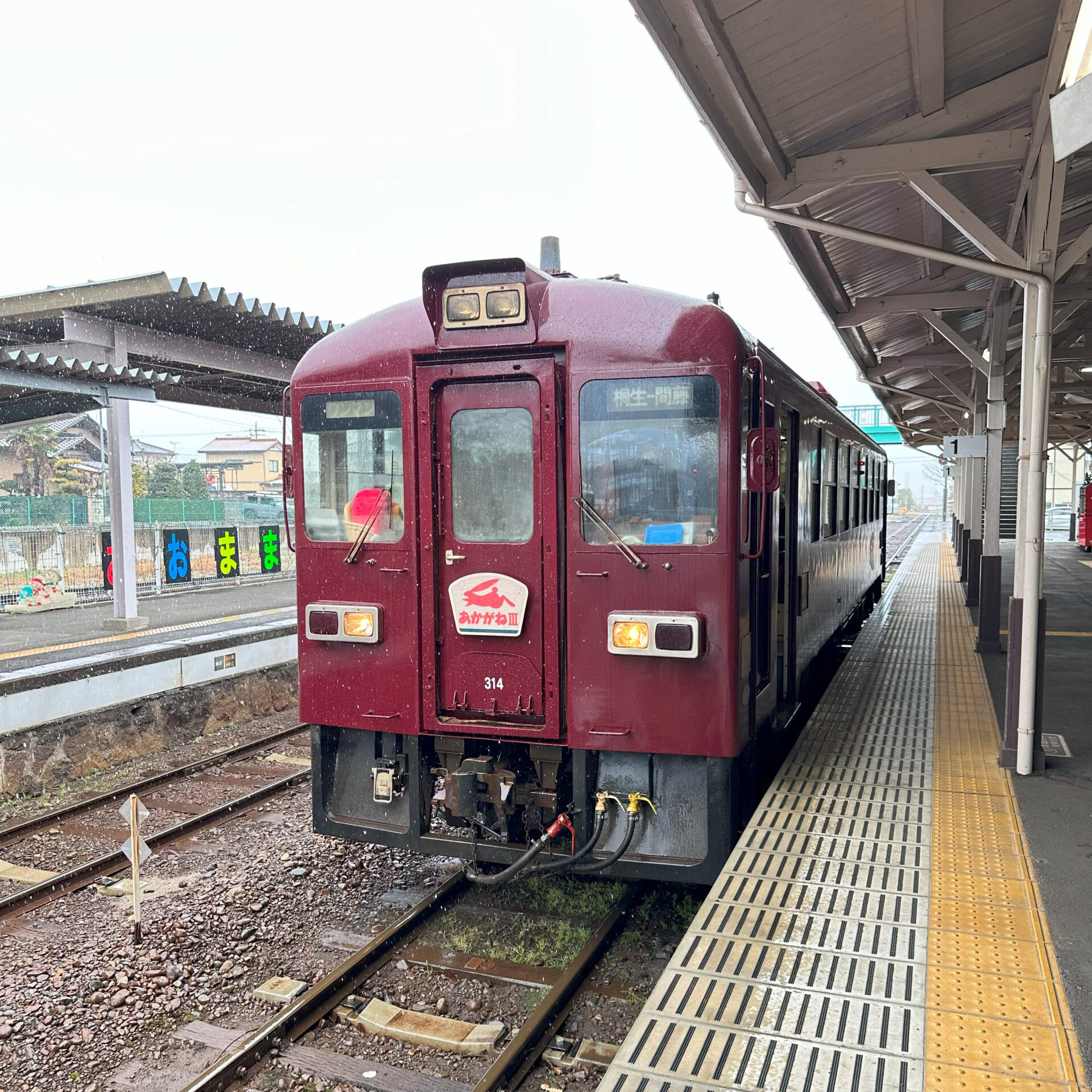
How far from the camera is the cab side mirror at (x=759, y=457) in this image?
4355 millimetres

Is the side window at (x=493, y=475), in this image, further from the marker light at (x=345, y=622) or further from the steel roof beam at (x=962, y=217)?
the steel roof beam at (x=962, y=217)

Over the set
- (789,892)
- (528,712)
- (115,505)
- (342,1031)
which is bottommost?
(342,1031)

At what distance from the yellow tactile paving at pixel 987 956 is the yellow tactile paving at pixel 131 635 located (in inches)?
380

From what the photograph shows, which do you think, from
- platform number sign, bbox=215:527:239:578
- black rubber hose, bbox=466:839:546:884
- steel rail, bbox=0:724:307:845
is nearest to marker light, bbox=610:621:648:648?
black rubber hose, bbox=466:839:546:884

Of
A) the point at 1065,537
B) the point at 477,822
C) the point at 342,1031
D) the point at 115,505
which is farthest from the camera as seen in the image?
the point at 1065,537

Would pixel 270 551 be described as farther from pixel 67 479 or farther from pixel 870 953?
pixel 67 479

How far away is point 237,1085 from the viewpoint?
11.8ft

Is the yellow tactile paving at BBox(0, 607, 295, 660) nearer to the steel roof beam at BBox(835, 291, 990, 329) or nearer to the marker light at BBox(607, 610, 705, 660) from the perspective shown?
the marker light at BBox(607, 610, 705, 660)

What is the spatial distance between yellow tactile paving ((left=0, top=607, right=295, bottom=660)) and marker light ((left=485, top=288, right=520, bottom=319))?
27.6ft

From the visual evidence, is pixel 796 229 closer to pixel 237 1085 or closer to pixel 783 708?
pixel 783 708

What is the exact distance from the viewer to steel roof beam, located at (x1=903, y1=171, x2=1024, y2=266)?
5727 millimetres

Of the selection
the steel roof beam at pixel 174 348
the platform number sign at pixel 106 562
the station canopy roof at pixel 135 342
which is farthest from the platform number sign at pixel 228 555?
the steel roof beam at pixel 174 348

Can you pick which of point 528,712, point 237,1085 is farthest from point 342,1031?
point 528,712

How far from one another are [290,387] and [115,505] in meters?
8.86
